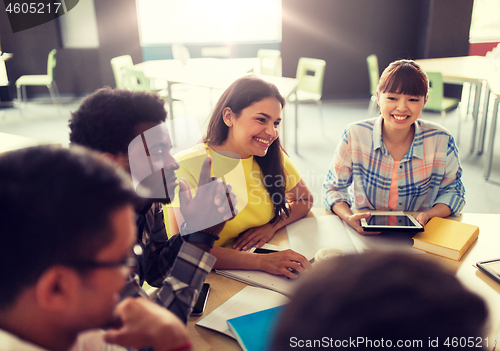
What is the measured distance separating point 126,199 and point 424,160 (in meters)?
1.34

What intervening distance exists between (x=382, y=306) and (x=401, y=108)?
1.35m

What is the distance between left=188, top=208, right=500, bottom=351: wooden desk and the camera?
78 centimetres

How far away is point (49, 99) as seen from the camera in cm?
681

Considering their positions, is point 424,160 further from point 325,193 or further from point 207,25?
point 207,25

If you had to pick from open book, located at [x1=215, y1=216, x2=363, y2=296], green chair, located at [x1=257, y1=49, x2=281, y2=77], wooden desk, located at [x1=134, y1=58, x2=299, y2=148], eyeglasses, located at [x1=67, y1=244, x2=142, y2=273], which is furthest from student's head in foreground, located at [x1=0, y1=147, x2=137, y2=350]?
green chair, located at [x1=257, y1=49, x2=281, y2=77]

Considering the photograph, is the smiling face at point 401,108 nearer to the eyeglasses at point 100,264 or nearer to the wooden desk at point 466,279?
the wooden desk at point 466,279

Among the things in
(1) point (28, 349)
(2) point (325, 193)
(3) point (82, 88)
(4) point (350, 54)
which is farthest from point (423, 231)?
(3) point (82, 88)

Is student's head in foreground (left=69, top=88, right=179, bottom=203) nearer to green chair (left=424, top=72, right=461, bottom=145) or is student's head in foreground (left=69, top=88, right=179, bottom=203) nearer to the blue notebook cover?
the blue notebook cover

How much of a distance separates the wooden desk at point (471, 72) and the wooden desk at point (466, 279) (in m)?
2.59

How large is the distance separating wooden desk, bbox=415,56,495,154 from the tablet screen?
9.03 ft

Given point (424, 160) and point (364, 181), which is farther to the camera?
point (364, 181)

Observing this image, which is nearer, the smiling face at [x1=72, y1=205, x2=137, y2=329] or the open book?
the smiling face at [x1=72, y1=205, x2=137, y2=329]

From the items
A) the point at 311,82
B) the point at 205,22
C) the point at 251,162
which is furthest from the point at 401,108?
the point at 205,22

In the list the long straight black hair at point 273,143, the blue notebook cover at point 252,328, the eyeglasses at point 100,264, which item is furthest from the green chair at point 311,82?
the eyeglasses at point 100,264
